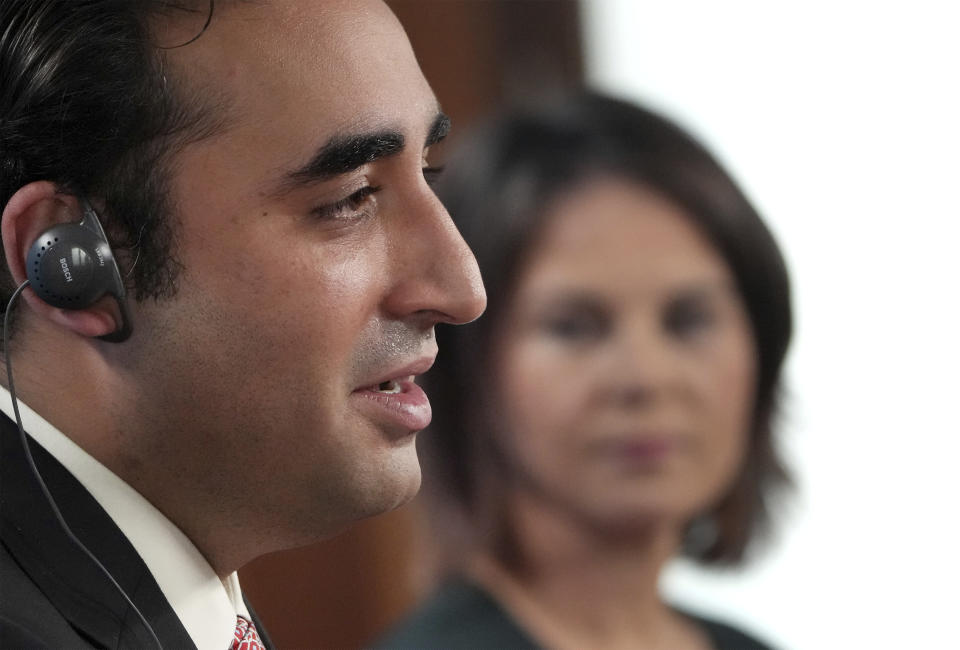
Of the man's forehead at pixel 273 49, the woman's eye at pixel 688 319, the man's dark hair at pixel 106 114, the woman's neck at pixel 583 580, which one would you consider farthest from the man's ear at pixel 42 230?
the woman's eye at pixel 688 319

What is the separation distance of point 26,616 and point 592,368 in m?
1.13

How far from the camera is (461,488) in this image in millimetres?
1750

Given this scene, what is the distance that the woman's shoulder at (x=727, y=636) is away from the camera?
5.82 feet

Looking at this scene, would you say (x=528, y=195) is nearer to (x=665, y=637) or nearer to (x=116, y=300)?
(x=665, y=637)

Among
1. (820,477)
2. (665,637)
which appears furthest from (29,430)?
(820,477)

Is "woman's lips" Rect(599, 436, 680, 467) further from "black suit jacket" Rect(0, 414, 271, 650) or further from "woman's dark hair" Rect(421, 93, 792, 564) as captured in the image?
"black suit jacket" Rect(0, 414, 271, 650)

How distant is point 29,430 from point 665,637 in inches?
46.8

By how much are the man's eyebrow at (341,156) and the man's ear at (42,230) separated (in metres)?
0.14

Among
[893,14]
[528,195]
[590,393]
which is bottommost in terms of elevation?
[590,393]

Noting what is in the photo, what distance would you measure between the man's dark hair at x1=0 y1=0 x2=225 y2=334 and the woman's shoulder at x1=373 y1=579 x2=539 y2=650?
2.90ft

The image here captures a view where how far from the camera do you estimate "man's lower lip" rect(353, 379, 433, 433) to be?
2.66ft

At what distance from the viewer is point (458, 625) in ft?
5.16

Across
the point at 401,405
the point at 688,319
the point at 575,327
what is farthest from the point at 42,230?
A: the point at 688,319

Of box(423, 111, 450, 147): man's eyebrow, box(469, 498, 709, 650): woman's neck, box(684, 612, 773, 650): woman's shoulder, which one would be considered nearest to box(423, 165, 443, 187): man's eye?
box(423, 111, 450, 147): man's eyebrow
